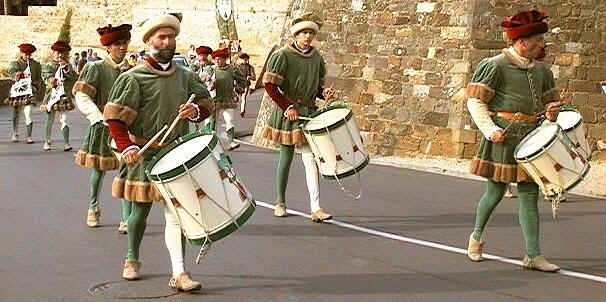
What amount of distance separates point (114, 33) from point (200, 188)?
3.08 metres

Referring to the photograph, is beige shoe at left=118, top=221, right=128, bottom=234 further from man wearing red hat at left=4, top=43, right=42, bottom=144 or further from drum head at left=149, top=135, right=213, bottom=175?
man wearing red hat at left=4, top=43, right=42, bottom=144

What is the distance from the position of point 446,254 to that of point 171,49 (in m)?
3.11

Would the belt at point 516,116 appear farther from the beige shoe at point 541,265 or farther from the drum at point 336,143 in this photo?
the drum at point 336,143

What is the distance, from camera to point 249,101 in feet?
104

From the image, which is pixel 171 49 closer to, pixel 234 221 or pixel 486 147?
pixel 234 221

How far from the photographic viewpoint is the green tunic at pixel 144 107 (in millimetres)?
6840

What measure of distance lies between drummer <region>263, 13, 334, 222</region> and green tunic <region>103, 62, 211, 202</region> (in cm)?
286

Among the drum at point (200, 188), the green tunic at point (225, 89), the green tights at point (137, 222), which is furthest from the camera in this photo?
the green tunic at point (225, 89)

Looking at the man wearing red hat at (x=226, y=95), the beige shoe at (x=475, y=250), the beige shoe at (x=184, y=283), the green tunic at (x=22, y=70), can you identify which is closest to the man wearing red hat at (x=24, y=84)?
the green tunic at (x=22, y=70)

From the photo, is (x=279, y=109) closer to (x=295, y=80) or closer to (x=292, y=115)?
(x=295, y=80)

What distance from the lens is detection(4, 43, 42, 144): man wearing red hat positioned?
18375mm

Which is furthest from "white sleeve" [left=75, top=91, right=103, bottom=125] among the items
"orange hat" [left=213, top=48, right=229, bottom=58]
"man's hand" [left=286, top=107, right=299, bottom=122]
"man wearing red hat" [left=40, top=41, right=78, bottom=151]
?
"orange hat" [left=213, top=48, right=229, bottom=58]

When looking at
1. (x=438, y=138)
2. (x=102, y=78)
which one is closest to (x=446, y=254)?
(x=102, y=78)

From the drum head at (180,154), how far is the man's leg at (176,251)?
0.50 meters
